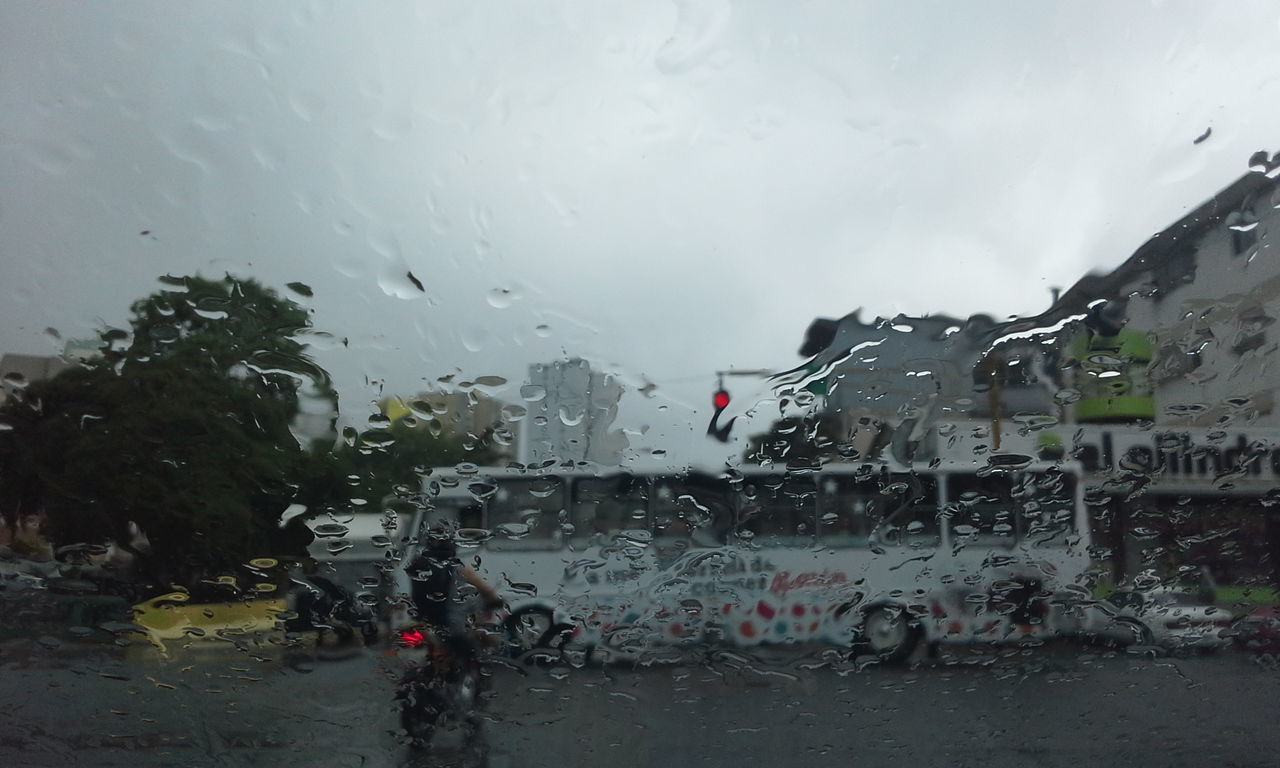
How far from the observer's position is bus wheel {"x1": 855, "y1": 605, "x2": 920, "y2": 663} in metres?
4.47

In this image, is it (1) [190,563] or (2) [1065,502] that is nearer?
(1) [190,563]

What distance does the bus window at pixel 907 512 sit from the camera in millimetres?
4531

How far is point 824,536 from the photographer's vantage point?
4660 millimetres

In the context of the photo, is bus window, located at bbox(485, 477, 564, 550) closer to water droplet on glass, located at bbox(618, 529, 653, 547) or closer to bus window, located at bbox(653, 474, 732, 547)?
water droplet on glass, located at bbox(618, 529, 653, 547)

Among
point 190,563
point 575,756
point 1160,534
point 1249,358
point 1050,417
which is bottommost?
point 575,756

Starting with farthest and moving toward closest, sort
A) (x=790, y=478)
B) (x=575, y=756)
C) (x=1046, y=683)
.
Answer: (x=790, y=478)
(x=1046, y=683)
(x=575, y=756)

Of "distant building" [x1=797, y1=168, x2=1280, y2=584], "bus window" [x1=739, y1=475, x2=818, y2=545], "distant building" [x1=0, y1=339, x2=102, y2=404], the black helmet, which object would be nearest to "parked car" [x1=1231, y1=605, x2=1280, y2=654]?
"distant building" [x1=797, y1=168, x2=1280, y2=584]

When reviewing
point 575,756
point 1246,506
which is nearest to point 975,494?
point 1246,506

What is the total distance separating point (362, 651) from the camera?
4.08 meters

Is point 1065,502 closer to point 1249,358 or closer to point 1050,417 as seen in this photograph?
point 1050,417

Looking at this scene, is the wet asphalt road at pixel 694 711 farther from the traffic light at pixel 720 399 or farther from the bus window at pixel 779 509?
the traffic light at pixel 720 399

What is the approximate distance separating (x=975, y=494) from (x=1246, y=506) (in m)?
1.23

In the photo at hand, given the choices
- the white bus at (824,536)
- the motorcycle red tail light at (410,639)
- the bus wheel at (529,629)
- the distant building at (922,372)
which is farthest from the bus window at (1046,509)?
the motorcycle red tail light at (410,639)

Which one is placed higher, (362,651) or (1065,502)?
(1065,502)
